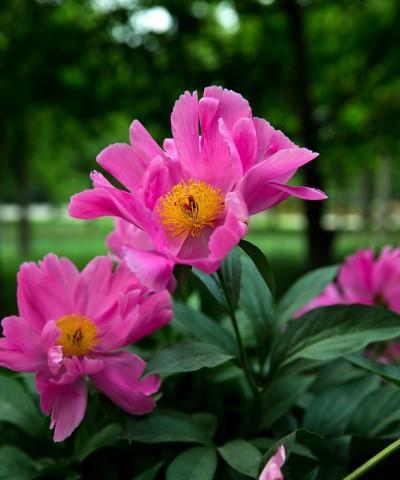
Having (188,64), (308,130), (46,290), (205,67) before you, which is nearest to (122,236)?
(46,290)

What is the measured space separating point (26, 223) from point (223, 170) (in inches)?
331

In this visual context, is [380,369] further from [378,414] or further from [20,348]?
[20,348]

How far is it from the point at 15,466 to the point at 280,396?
20cm

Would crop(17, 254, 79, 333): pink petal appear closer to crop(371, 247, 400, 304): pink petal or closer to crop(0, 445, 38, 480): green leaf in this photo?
crop(0, 445, 38, 480): green leaf

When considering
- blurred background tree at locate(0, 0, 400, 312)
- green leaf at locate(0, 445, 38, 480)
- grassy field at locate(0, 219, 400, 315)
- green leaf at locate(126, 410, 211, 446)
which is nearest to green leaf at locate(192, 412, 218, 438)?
green leaf at locate(126, 410, 211, 446)

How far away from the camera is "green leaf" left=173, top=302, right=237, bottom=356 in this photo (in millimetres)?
479

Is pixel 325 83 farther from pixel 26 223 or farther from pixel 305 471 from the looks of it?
pixel 305 471

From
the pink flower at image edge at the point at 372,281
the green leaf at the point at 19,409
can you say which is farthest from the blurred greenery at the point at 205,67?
the green leaf at the point at 19,409

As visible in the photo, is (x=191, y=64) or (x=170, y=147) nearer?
(x=170, y=147)

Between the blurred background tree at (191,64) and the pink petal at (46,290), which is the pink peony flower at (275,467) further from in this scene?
the blurred background tree at (191,64)

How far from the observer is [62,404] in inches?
15.7

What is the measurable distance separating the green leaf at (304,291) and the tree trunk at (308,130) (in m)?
3.24

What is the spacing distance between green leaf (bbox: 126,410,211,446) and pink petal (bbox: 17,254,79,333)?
0.09 m

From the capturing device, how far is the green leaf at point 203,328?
479 millimetres
